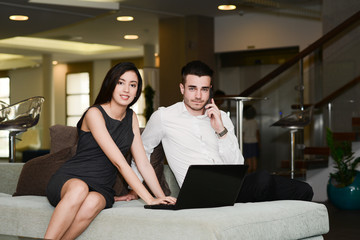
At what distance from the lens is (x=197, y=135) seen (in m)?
3.67

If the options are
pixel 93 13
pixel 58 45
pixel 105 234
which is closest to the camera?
pixel 105 234

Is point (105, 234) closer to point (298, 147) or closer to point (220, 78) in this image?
point (298, 147)

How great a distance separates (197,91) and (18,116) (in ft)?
6.98

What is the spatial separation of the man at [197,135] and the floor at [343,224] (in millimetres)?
1711

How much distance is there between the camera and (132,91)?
10.9 feet

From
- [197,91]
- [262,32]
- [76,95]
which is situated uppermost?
[262,32]

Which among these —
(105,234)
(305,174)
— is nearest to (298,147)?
(305,174)

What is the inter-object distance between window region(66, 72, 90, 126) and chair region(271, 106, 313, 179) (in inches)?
431

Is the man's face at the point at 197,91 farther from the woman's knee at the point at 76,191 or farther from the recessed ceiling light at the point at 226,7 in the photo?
the recessed ceiling light at the point at 226,7

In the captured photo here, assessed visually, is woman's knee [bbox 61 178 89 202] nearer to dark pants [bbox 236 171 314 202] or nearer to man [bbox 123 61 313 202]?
man [bbox 123 61 313 202]

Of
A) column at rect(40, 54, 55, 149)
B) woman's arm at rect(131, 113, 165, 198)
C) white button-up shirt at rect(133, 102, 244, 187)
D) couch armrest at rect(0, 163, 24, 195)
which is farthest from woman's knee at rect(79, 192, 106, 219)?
column at rect(40, 54, 55, 149)

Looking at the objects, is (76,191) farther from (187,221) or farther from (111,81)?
(111,81)

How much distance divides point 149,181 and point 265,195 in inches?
26.1

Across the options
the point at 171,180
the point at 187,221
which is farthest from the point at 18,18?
the point at 187,221
